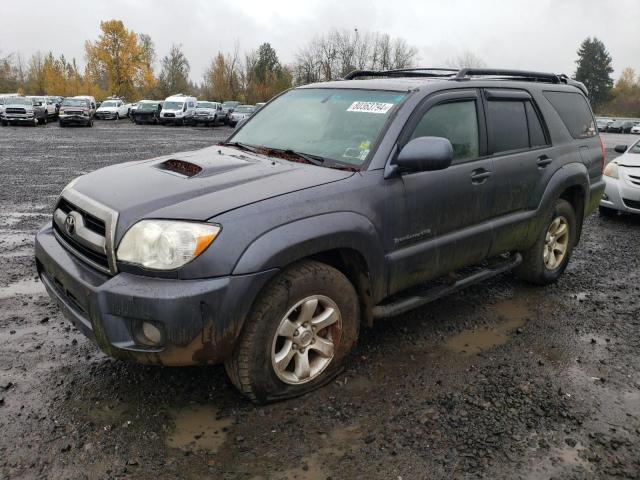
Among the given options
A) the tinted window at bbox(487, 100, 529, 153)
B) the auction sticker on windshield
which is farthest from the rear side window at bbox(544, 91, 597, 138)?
the auction sticker on windshield

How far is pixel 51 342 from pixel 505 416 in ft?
9.74

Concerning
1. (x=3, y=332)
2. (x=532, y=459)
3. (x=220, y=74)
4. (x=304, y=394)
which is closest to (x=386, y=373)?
(x=304, y=394)

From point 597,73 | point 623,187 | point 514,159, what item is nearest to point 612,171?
point 623,187

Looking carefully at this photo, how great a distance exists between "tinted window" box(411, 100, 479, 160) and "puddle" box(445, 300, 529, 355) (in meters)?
1.30

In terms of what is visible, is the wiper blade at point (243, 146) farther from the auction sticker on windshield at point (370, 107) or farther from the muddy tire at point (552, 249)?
the muddy tire at point (552, 249)

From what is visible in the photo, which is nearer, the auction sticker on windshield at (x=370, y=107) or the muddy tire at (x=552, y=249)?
the auction sticker on windshield at (x=370, y=107)

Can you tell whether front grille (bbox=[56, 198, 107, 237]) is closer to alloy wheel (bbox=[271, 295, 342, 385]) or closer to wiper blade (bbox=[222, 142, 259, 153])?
alloy wheel (bbox=[271, 295, 342, 385])

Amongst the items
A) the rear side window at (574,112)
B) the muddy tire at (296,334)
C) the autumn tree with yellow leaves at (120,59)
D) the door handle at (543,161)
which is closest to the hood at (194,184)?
the muddy tire at (296,334)

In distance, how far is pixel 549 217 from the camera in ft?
15.6

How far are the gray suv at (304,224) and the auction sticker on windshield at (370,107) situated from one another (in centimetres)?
1

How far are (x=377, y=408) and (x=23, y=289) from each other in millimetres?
3410

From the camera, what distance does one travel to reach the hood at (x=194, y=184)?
2805 mm

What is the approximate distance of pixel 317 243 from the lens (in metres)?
2.95

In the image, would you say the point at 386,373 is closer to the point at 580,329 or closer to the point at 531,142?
the point at 580,329
